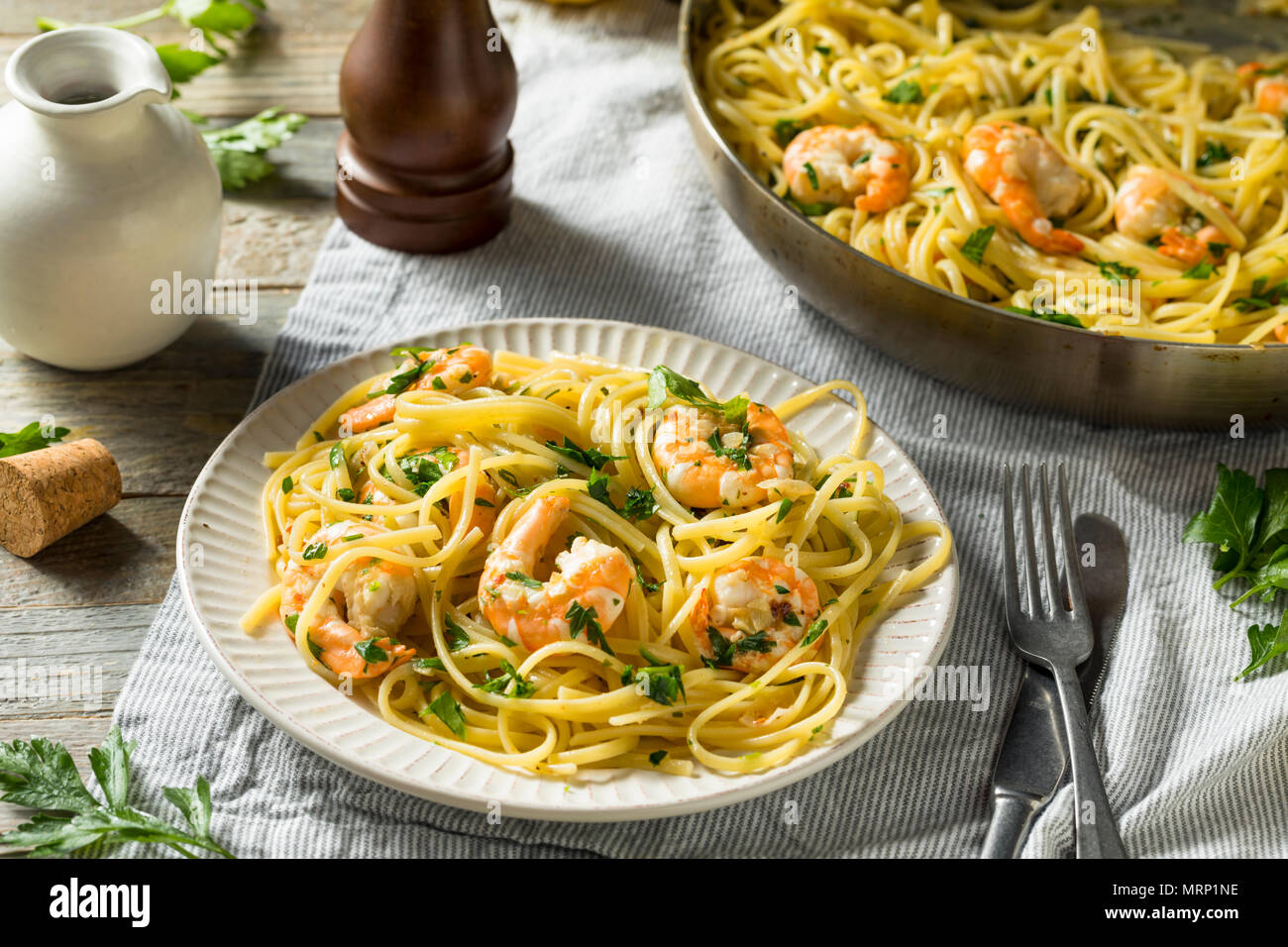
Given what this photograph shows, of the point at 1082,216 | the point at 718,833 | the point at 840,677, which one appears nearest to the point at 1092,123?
the point at 1082,216

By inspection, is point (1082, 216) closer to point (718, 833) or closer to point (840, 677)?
point (840, 677)

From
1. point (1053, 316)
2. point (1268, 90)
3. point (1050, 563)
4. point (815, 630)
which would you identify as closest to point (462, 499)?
point (815, 630)

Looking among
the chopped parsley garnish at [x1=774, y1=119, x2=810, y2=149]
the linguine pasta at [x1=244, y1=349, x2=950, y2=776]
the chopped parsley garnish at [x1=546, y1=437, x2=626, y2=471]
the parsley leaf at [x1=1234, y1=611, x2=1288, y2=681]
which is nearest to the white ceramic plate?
the linguine pasta at [x1=244, y1=349, x2=950, y2=776]

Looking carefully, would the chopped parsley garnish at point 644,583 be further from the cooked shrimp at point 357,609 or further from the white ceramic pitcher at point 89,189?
the white ceramic pitcher at point 89,189

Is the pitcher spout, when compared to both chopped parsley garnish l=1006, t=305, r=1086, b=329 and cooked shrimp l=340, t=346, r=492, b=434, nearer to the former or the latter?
cooked shrimp l=340, t=346, r=492, b=434

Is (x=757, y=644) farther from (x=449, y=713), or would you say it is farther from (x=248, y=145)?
(x=248, y=145)
